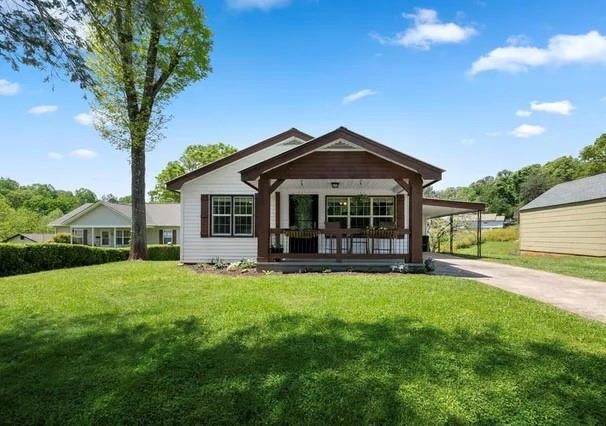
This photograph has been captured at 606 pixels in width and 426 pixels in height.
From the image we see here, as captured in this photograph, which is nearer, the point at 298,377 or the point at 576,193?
the point at 298,377

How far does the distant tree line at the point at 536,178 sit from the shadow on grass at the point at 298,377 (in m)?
24.4

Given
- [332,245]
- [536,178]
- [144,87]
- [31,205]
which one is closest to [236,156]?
[332,245]

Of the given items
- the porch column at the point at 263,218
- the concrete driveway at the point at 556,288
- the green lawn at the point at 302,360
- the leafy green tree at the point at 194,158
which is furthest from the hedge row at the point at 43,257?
the leafy green tree at the point at 194,158

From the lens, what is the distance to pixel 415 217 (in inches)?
401

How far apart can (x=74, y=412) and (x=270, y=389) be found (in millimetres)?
1779

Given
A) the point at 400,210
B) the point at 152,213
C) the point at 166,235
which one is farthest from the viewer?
the point at 152,213

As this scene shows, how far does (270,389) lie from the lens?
3.65m

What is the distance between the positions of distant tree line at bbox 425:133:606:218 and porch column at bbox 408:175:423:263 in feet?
60.7

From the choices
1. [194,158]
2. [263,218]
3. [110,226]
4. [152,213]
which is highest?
[194,158]

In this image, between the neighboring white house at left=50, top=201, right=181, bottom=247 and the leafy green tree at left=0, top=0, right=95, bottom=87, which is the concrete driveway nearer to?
the leafy green tree at left=0, top=0, right=95, bottom=87

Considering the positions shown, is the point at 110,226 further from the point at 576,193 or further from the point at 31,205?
the point at 31,205

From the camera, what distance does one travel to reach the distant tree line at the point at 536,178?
129ft

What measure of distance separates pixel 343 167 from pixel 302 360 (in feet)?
22.2

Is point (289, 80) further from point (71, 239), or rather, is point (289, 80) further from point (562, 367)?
point (71, 239)
